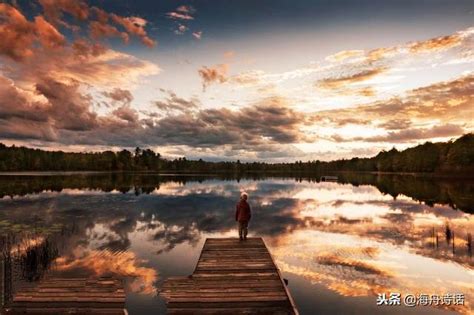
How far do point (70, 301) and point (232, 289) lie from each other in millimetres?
5831

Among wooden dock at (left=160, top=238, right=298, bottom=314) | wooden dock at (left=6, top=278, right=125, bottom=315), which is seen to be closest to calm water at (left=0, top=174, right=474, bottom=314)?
wooden dock at (left=160, top=238, right=298, bottom=314)

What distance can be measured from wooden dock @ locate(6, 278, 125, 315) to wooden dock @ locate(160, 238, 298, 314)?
199cm

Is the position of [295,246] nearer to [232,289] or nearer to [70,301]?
[232,289]

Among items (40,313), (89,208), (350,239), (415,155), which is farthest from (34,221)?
(415,155)

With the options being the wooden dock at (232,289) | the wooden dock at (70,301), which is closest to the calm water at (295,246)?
the wooden dock at (232,289)

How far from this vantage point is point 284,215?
150 ft

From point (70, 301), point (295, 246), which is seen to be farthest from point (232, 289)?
point (295, 246)

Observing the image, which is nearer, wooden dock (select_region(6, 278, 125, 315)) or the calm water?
wooden dock (select_region(6, 278, 125, 315))

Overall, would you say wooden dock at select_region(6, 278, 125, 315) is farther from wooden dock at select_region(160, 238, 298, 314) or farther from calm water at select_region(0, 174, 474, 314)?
calm water at select_region(0, 174, 474, 314)

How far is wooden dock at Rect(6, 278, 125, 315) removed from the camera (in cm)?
1202

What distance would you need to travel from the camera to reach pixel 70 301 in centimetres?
1226

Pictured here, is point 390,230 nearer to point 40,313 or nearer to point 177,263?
point 177,263

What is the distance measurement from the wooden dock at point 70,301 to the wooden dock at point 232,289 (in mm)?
1991

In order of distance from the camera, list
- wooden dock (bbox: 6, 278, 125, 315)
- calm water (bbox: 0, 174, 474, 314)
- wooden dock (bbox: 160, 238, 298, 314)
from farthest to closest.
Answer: calm water (bbox: 0, 174, 474, 314) → wooden dock (bbox: 160, 238, 298, 314) → wooden dock (bbox: 6, 278, 125, 315)
